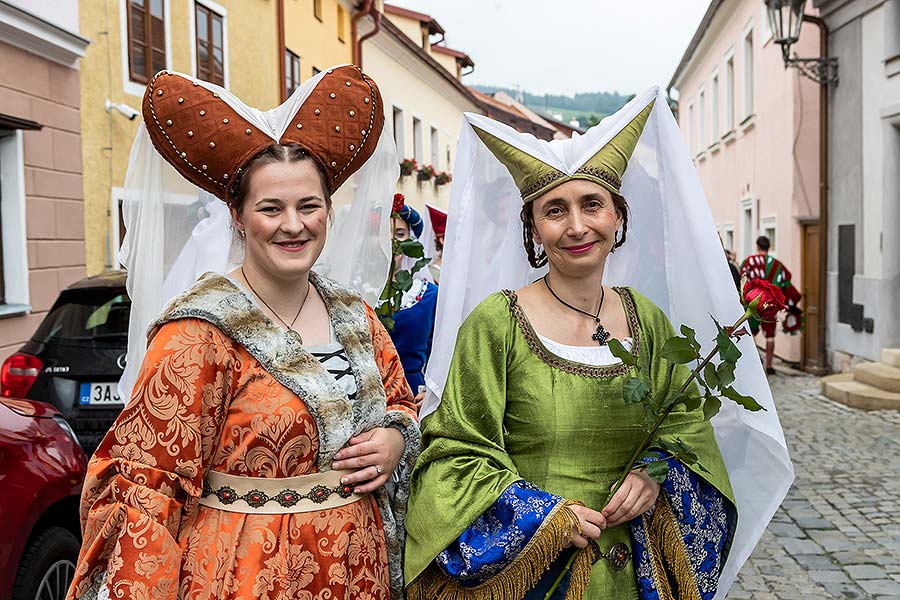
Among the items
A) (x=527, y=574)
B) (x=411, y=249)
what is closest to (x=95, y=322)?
(x=411, y=249)

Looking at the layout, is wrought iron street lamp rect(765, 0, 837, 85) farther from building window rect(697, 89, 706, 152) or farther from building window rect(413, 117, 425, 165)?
building window rect(413, 117, 425, 165)

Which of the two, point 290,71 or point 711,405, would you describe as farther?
point 290,71

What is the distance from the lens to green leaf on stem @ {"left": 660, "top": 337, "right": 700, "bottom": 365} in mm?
1939

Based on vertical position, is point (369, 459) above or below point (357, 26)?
below

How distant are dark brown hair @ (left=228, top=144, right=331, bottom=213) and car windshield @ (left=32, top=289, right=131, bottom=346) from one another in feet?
11.4

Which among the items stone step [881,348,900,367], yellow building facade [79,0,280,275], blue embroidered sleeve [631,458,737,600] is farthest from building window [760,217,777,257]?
blue embroidered sleeve [631,458,737,600]

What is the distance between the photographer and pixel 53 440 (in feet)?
11.1

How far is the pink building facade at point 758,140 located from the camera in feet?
40.4

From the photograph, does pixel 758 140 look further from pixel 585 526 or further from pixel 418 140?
pixel 585 526

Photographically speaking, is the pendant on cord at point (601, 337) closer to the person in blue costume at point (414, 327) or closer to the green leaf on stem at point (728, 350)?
the green leaf on stem at point (728, 350)

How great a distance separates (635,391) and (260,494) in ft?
2.71

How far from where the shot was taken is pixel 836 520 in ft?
Answer: 17.6

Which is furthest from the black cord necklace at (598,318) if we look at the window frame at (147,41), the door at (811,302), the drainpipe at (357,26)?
the drainpipe at (357,26)

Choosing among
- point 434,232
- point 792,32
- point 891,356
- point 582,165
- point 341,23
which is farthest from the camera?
point 341,23
